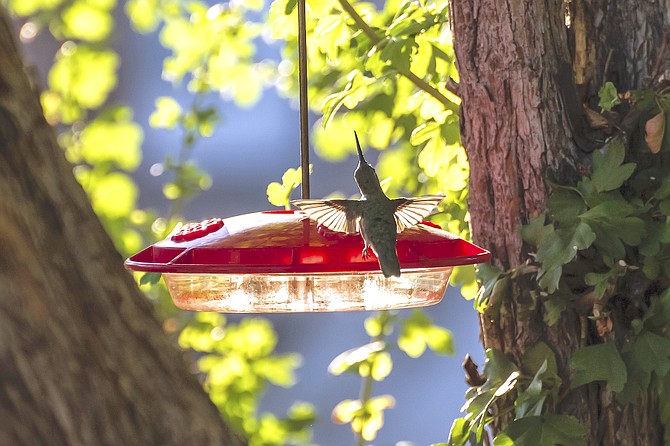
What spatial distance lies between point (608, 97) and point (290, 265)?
21.6 inches

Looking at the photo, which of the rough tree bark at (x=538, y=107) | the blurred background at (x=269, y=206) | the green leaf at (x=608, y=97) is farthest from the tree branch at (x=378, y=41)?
the blurred background at (x=269, y=206)

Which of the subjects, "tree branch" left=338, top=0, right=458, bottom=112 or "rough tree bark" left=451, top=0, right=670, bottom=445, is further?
"tree branch" left=338, top=0, right=458, bottom=112

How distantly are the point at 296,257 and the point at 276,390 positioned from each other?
3.77 metres

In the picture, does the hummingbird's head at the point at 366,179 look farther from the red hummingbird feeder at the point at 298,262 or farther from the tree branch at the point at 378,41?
the tree branch at the point at 378,41

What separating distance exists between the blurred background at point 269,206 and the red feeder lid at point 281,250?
3.32m

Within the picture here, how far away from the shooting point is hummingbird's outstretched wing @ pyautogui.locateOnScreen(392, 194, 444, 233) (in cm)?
111

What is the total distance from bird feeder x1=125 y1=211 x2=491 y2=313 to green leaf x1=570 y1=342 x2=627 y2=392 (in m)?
0.21

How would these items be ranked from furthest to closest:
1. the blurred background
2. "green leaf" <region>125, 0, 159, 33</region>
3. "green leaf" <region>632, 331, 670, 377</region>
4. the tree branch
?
the blurred background → "green leaf" <region>125, 0, 159, 33</region> → the tree branch → "green leaf" <region>632, 331, 670, 377</region>

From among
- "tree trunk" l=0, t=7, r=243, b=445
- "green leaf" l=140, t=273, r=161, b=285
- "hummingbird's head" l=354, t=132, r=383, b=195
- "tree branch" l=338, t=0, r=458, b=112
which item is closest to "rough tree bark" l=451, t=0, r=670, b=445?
"tree branch" l=338, t=0, r=458, b=112

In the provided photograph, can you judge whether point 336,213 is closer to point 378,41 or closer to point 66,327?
point 66,327

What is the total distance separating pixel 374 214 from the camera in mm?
1096

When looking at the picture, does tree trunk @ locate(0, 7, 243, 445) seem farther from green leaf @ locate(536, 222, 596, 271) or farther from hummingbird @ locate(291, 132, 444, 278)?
green leaf @ locate(536, 222, 596, 271)

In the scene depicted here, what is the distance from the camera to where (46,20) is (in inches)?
103

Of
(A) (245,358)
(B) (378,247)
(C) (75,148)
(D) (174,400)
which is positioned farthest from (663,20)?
(C) (75,148)
